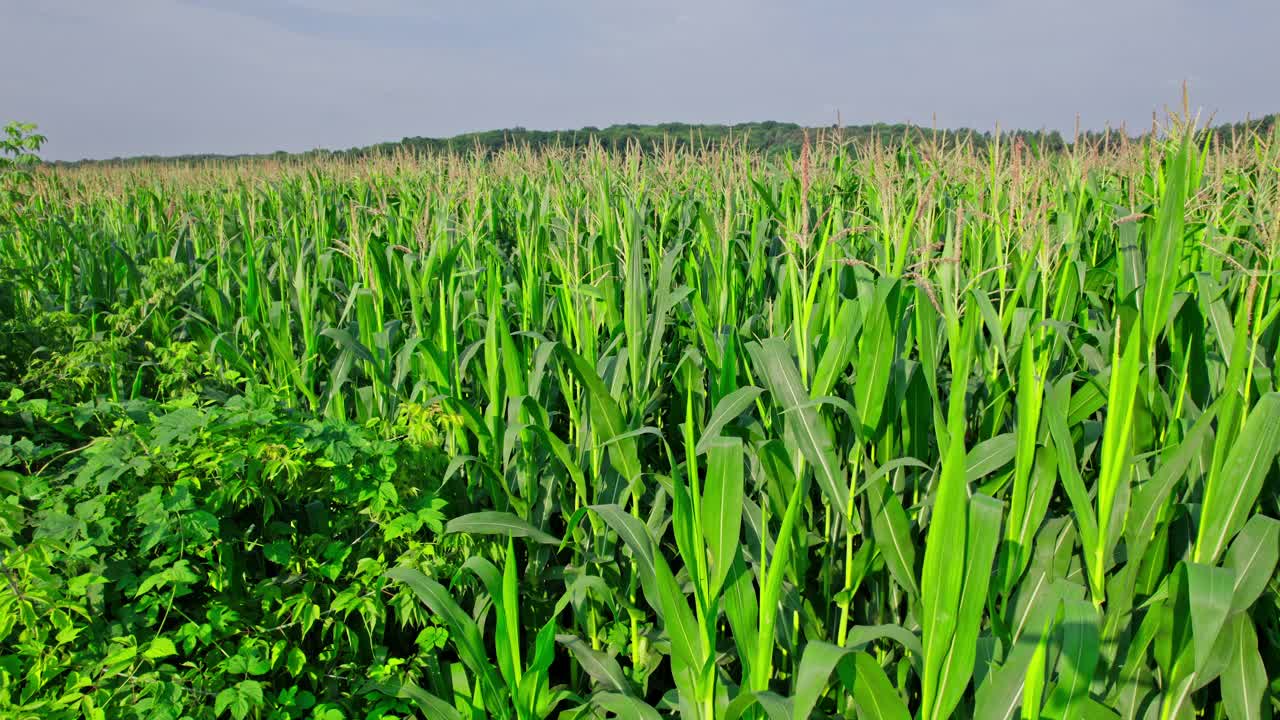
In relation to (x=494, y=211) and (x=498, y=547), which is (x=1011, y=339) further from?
(x=494, y=211)

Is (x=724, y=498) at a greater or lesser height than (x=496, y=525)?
greater

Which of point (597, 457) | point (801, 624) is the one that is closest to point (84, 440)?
point (597, 457)

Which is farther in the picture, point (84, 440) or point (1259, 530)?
point (84, 440)

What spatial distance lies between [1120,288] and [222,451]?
108 inches

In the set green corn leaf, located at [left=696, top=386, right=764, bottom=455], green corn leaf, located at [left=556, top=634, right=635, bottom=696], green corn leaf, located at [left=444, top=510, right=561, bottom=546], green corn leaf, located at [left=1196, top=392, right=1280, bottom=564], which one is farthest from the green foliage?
green corn leaf, located at [left=1196, top=392, right=1280, bottom=564]

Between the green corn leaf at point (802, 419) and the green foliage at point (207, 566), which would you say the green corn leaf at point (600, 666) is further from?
the green corn leaf at point (802, 419)

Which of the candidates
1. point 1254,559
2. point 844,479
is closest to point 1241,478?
point 1254,559

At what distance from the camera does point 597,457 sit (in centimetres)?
236

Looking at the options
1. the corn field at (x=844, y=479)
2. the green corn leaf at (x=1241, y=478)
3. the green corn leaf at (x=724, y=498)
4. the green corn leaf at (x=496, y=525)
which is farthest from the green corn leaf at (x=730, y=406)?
the green corn leaf at (x=1241, y=478)

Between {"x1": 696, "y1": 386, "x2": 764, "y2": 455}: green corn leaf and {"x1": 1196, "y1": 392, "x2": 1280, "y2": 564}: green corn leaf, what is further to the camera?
{"x1": 696, "y1": 386, "x2": 764, "y2": 455}: green corn leaf

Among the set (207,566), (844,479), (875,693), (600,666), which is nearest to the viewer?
(875,693)

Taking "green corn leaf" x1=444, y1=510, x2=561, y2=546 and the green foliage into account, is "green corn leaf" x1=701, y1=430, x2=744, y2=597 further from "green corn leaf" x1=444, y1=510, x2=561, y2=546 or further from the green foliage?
the green foliage

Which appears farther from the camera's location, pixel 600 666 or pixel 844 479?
pixel 600 666

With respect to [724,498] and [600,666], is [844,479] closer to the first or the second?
[724,498]
